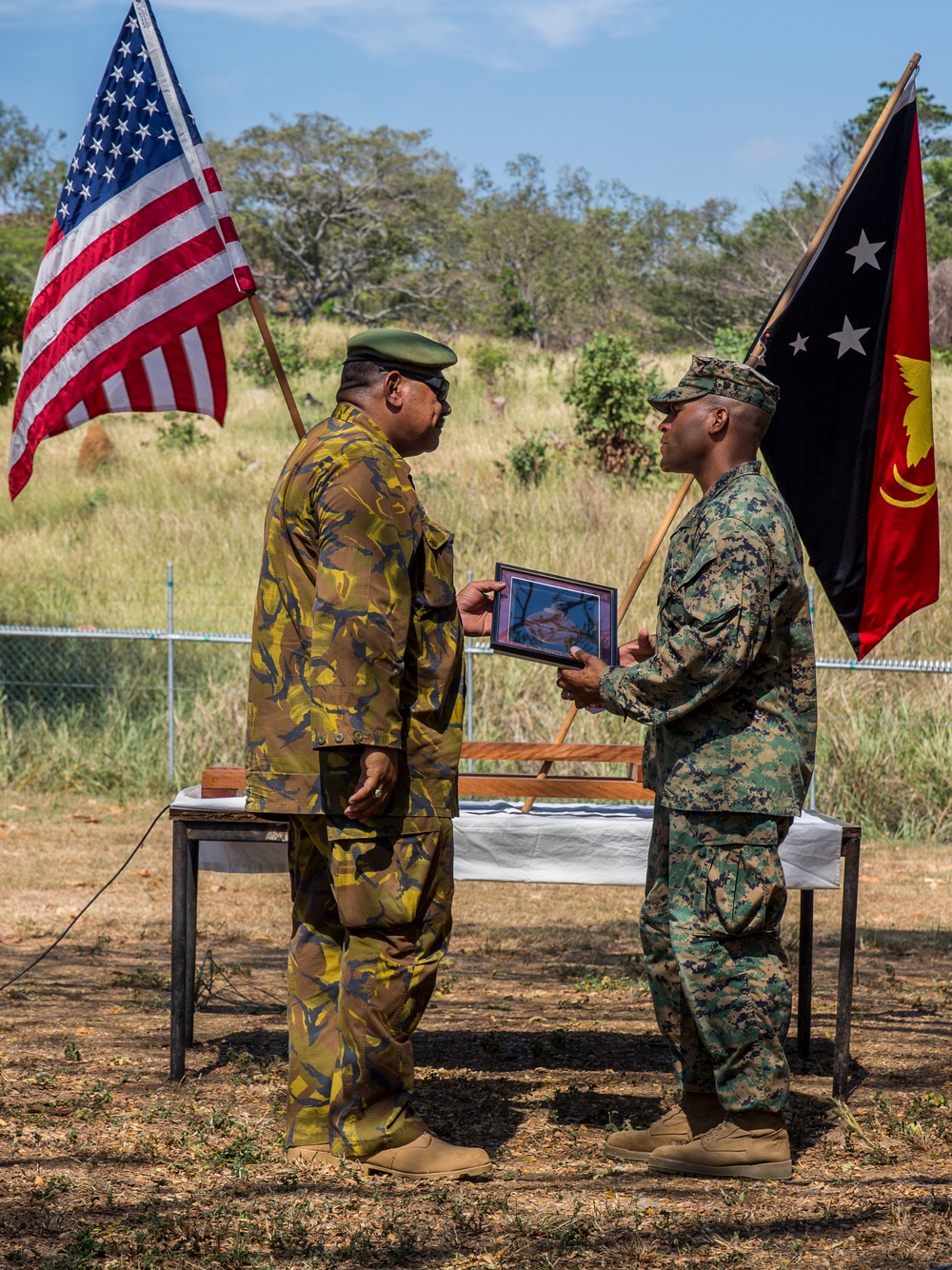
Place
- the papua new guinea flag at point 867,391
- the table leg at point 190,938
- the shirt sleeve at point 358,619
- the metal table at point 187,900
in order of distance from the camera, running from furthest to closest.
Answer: the papua new guinea flag at point 867,391, the table leg at point 190,938, the metal table at point 187,900, the shirt sleeve at point 358,619

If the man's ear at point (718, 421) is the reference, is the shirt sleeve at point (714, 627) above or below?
below

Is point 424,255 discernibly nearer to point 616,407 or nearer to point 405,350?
point 616,407

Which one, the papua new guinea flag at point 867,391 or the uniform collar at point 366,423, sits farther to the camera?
the papua new guinea flag at point 867,391

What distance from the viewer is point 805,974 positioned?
489 cm

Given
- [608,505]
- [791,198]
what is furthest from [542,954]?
[791,198]

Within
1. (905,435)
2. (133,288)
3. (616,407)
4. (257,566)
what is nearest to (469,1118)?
(905,435)

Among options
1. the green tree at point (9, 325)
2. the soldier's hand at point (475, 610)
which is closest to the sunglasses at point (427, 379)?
the soldier's hand at point (475, 610)

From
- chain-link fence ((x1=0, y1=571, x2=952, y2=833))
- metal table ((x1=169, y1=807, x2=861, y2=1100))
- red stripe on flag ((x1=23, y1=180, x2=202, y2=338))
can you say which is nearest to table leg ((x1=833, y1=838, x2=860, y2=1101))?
metal table ((x1=169, y1=807, x2=861, y2=1100))

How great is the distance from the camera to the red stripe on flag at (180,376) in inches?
216

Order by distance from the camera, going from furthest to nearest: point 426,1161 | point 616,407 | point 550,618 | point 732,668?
point 616,407, point 550,618, point 426,1161, point 732,668

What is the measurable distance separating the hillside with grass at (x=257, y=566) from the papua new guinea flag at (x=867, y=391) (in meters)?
5.44

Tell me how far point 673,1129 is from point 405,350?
87.6 inches

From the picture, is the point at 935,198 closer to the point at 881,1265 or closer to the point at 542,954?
the point at 542,954

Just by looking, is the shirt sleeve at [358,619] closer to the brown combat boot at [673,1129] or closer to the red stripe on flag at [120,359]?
the brown combat boot at [673,1129]
